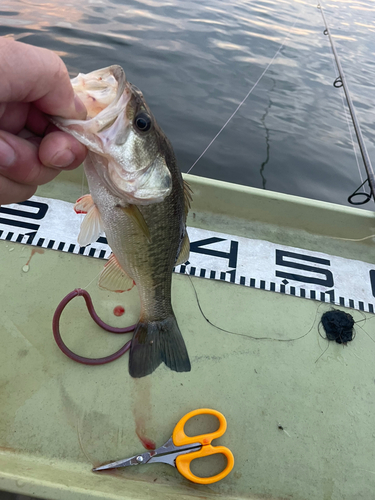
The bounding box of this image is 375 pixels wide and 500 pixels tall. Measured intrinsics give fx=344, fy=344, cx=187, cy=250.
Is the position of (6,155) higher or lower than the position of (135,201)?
higher

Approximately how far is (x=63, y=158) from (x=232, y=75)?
694 centimetres

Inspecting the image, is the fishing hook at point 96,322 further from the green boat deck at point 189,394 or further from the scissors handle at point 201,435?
the scissors handle at point 201,435

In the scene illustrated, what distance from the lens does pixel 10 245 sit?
2.56 m

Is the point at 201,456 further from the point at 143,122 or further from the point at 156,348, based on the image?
the point at 143,122

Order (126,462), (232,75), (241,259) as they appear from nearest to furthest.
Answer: (126,462) < (241,259) < (232,75)

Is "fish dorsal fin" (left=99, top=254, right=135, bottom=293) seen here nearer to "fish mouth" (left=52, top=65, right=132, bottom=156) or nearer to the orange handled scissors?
"fish mouth" (left=52, top=65, right=132, bottom=156)

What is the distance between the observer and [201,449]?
70.9 inches

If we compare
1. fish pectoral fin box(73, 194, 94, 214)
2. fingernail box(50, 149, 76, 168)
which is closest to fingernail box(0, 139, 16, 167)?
fingernail box(50, 149, 76, 168)

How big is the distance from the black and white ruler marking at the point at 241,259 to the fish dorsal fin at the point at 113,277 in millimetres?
896

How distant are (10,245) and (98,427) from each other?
147 centimetres

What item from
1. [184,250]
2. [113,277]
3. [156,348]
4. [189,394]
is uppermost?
[184,250]

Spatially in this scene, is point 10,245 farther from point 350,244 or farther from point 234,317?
point 350,244

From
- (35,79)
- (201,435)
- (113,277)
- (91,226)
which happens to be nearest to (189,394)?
(201,435)

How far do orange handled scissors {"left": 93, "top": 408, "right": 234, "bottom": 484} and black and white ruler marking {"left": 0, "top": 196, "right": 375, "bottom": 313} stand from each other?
1.18 meters
